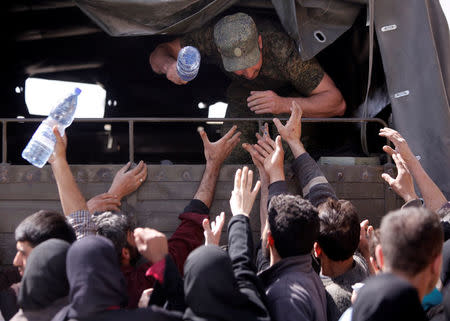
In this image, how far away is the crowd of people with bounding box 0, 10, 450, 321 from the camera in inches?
87.3

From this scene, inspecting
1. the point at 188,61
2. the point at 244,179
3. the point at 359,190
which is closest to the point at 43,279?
the point at 244,179

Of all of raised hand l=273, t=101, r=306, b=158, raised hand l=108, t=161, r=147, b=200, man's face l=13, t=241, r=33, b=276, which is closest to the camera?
man's face l=13, t=241, r=33, b=276

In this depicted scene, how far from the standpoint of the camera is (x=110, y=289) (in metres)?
2.38

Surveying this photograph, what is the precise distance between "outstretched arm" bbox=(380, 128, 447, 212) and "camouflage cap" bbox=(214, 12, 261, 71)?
120 cm

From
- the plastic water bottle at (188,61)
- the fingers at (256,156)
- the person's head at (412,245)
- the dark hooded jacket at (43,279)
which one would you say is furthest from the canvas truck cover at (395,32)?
the dark hooded jacket at (43,279)

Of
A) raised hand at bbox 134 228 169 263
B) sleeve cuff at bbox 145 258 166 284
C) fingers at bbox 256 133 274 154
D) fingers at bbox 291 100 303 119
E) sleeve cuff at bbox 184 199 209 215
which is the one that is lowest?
sleeve cuff at bbox 145 258 166 284

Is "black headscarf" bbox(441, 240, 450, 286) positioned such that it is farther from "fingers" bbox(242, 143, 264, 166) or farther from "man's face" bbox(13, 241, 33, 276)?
"man's face" bbox(13, 241, 33, 276)

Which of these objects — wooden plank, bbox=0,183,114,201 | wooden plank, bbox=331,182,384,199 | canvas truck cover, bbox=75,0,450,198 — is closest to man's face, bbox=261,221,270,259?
wooden plank, bbox=331,182,384,199

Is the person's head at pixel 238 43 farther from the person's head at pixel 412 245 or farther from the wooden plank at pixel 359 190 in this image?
the person's head at pixel 412 245

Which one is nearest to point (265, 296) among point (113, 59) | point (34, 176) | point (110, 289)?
point (110, 289)

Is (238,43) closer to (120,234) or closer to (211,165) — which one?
(211,165)

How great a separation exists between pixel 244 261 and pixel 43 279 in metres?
0.88

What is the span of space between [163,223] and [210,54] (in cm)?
156

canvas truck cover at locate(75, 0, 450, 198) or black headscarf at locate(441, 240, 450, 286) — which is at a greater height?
canvas truck cover at locate(75, 0, 450, 198)
